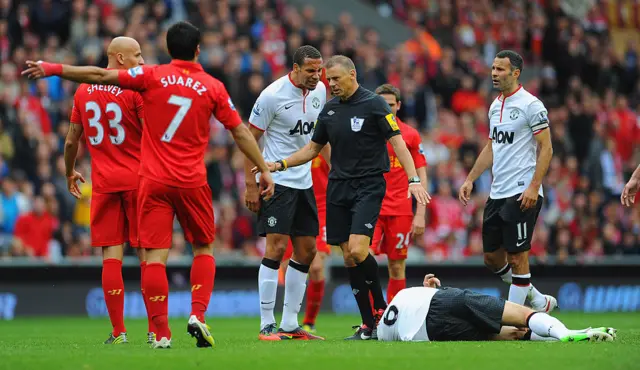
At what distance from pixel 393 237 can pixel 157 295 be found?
15.2 feet

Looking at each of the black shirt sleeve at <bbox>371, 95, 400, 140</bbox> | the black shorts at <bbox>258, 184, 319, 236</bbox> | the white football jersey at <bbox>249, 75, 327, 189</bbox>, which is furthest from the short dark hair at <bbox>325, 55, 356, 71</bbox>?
the black shorts at <bbox>258, 184, 319, 236</bbox>

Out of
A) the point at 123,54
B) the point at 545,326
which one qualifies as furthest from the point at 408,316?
the point at 123,54

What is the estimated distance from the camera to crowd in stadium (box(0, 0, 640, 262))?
20.2 m

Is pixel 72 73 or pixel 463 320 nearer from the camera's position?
pixel 72 73

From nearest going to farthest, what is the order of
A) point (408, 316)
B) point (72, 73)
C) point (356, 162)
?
point (72, 73), point (408, 316), point (356, 162)

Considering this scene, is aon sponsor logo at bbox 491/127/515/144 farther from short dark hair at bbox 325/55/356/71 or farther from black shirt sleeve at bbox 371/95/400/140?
short dark hair at bbox 325/55/356/71

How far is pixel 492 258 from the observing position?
1321cm

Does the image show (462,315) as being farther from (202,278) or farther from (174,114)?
(174,114)

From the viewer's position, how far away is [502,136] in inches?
507

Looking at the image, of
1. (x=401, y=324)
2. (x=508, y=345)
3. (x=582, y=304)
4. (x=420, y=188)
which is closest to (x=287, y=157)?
(x=420, y=188)

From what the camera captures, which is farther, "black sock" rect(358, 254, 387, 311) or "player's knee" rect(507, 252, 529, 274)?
"player's knee" rect(507, 252, 529, 274)

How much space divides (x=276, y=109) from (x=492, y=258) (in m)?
3.10

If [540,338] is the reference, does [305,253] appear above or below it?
above

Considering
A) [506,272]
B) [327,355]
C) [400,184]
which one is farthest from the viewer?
[400,184]
